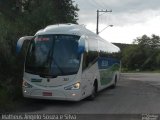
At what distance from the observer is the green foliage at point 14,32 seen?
16.8 meters

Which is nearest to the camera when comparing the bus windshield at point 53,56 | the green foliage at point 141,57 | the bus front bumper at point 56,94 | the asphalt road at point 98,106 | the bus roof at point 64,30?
the asphalt road at point 98,106

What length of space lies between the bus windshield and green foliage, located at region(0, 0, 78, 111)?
3.62 feet

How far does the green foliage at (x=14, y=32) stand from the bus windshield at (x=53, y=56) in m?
1.10

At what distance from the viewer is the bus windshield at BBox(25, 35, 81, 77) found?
16281 millimetres

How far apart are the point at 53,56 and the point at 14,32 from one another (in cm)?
328

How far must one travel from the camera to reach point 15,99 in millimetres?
17016

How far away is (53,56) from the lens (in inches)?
648

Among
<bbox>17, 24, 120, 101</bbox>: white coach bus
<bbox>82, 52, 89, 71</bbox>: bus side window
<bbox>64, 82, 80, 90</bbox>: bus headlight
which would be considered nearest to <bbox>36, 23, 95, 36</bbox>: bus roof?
<bbox>17, 24, 120, 101</bbox>: white coach bus

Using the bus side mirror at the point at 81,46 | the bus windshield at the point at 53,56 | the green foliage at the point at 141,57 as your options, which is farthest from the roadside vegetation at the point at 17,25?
the green foliage at the point at 141,57

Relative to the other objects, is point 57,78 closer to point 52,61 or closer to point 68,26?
point 52,61

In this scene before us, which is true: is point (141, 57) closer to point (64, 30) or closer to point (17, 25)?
point (17, 25)

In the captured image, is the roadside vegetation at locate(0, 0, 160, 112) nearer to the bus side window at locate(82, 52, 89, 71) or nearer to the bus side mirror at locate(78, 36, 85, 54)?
the bus side window at locate(82, 52, 89, 71)

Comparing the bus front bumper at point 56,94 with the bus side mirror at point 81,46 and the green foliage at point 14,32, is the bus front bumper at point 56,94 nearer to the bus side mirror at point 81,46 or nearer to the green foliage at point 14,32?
the green foliage at point 14,32

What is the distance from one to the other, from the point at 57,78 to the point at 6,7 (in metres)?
13.3
